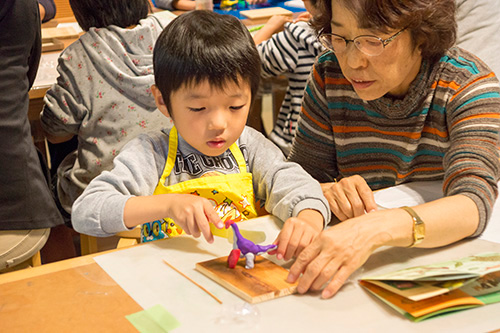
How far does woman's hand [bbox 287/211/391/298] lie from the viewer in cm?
103

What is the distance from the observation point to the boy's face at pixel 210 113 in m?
1.31

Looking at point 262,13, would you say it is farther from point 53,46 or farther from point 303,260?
point 303,260

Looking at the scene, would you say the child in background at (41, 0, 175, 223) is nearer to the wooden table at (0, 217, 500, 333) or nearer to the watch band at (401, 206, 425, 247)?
the wooden table at (0, 217, 500, 333)

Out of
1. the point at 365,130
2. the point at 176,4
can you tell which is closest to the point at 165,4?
the point at 176,4

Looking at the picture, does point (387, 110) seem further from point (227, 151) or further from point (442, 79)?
point (227, 151)

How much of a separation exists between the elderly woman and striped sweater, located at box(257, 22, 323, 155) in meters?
0.77

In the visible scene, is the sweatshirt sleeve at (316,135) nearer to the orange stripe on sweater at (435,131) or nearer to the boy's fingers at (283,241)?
the orange stripe on sweater at (435,131)

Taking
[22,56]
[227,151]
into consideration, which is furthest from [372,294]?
[22,56]

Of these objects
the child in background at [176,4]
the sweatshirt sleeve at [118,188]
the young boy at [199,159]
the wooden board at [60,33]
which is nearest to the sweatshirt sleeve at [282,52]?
the wooden board at [60,33]

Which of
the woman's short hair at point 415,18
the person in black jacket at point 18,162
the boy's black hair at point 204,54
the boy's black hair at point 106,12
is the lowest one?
the person in black jacket at point 18,162

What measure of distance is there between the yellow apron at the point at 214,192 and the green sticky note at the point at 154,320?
0.38 meters

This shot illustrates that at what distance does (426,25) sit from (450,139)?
0.92ft

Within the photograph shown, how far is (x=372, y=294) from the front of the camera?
3.33 feet

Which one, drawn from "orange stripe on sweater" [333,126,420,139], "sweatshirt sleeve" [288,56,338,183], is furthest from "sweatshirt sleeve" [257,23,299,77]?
"orange stripe on sweater" [333,126,420,139]
